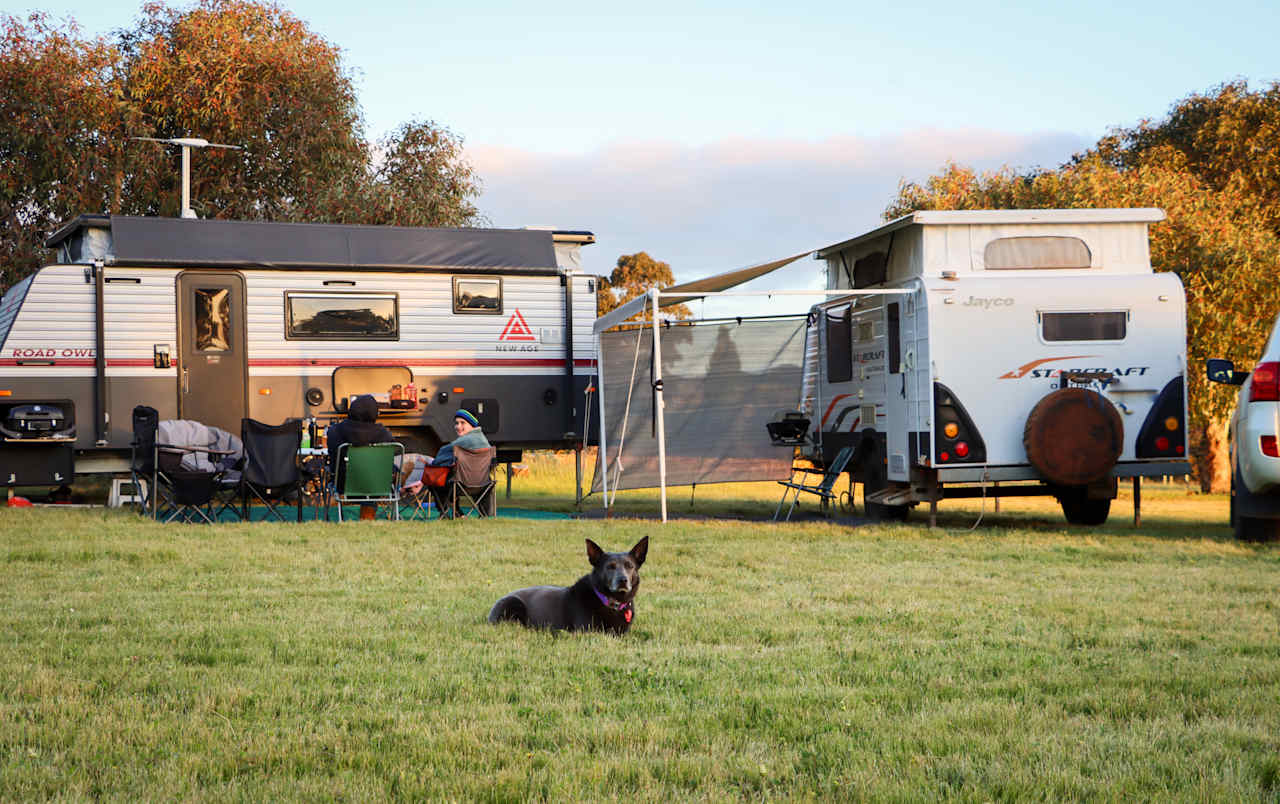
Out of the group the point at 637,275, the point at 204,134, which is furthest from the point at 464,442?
the point at 637,275

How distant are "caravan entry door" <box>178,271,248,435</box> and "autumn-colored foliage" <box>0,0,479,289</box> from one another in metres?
7.70

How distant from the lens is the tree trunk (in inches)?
782

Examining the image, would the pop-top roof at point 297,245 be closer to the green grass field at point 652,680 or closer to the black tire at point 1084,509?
the green grass field at point 652,680

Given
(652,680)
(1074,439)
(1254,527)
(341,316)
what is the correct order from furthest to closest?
1. (341,316)
2. (1074,439)
3. (1254,527)
4. (652,680)

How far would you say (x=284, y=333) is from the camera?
43.0ft

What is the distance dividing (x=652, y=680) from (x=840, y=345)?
8447 mm

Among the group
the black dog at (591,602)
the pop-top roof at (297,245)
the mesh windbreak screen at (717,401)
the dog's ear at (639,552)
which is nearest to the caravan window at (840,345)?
the mesh windbreak screen at (717,401)

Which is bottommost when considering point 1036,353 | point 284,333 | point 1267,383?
point 1267,383

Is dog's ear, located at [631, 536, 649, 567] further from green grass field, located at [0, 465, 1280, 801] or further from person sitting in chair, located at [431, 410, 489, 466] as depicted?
person sitting in chair, located at [431, 410, 489, 466]

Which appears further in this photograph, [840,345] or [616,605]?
[840,345]

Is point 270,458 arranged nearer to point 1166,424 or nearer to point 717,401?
point 717,401

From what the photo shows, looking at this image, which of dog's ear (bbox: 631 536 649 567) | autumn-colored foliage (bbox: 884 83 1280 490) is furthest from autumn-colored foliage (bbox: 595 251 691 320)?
dog's ear (bbox: 631 536 649 567)

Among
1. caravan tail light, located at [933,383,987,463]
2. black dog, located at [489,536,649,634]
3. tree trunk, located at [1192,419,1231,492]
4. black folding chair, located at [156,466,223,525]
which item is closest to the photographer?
black dog, located at [489,536,649,634]

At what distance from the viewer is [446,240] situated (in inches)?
544
